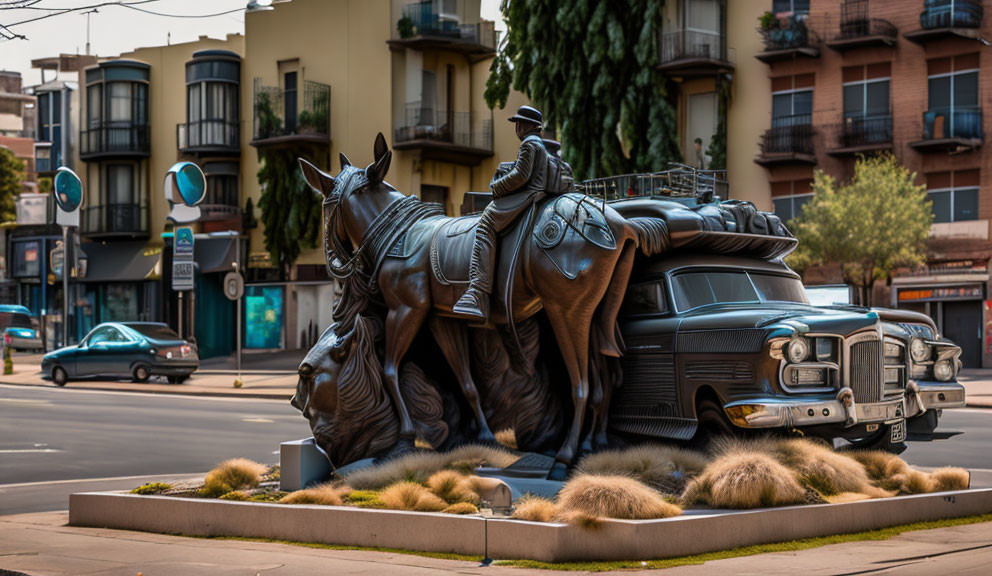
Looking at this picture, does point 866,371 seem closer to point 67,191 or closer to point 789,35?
point 789,35

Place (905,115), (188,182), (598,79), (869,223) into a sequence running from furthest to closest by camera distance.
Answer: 1. (188,182)
2. (905,115)
3. (598,79)
4. (869,223)

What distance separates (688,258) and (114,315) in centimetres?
4954

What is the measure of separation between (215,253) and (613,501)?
46.3 metres

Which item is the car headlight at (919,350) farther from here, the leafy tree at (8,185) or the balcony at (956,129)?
the leafy tree at (8,185)

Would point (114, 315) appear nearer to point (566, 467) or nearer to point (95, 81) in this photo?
point (95, 81)

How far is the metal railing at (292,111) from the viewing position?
49.3m

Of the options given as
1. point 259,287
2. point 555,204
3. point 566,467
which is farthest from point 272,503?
point 259,287

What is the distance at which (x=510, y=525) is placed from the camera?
338 inches

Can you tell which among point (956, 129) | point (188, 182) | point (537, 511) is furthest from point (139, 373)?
point (537, 511)

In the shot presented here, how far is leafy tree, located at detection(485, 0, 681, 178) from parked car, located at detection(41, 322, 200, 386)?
13.9 meters

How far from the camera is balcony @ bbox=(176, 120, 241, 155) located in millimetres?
53531

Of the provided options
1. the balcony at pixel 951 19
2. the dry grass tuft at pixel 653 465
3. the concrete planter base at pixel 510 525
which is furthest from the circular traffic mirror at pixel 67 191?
the dry grass tuft at pixel 653 465

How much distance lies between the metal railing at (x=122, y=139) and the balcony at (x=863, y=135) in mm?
31408

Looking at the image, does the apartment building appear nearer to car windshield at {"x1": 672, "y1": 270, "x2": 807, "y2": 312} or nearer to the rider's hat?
car windshield at {"x1": 672, "y1": 270, "x2": 807, "y2": 312}
